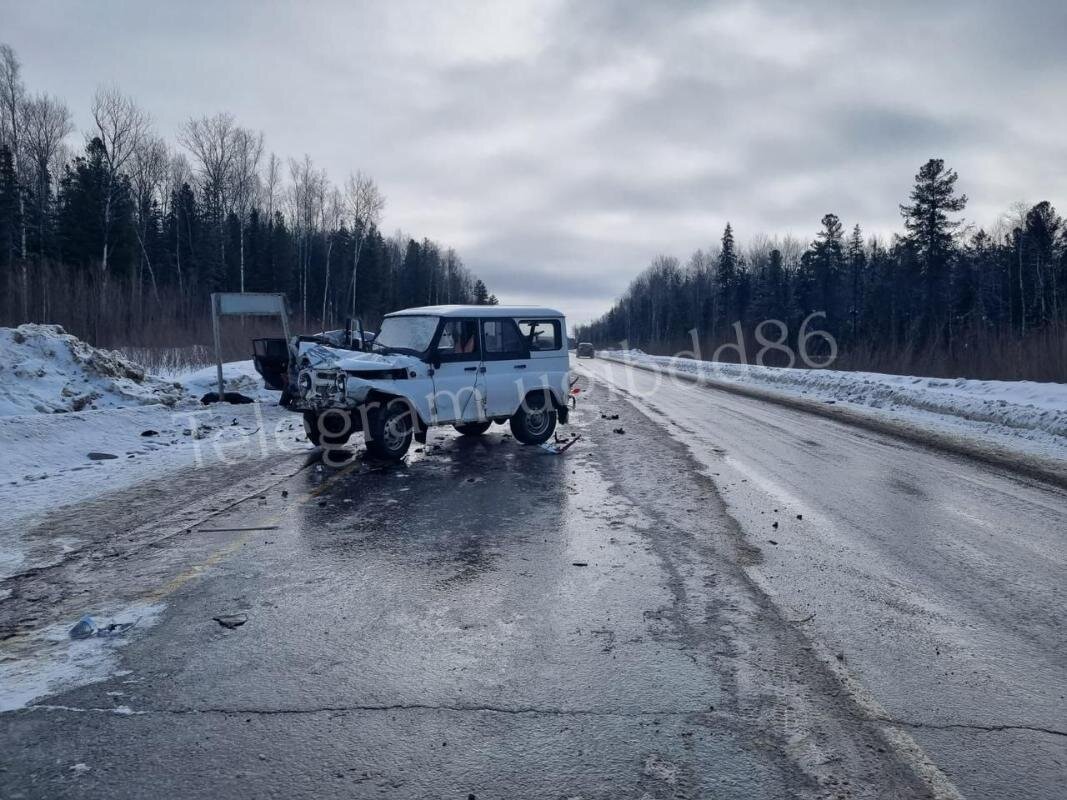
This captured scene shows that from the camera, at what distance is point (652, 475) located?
8.92m

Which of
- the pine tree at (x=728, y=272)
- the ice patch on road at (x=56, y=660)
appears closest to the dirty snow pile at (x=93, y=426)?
the ice patch on road at (x=56, y=660)

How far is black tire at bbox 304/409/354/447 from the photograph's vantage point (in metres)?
10.0

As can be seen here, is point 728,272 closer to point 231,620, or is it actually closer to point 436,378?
point 436,378

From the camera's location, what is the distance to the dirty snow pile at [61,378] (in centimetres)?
1220

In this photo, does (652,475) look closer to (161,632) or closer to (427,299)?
(161,632)

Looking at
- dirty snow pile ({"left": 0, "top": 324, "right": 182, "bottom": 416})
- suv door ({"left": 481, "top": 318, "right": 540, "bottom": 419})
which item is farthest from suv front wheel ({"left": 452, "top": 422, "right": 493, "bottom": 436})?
dirty snow pile ({"left": 0, "top": 324, "right": 182, "bottom": 416})

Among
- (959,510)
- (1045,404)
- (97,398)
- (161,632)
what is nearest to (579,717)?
(161,632)

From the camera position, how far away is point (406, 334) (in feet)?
35.3

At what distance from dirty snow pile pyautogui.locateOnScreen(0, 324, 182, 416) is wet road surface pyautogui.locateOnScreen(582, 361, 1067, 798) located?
38.2 ft

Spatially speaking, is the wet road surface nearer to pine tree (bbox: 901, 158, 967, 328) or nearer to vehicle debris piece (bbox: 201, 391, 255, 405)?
vehicle debris piece (bbox: 201, 391, 255, 405)

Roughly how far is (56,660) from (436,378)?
23.0 feet

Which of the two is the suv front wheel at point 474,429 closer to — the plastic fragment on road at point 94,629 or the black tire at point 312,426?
the black tire at point 312,426

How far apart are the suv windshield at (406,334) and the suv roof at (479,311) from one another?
0.38 ft

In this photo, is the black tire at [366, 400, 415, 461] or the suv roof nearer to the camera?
the black tire at [366, 400, 415, 461]
